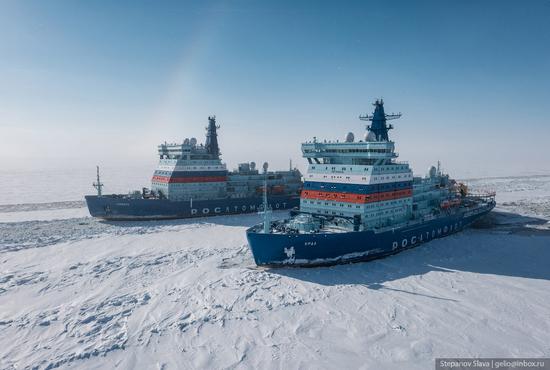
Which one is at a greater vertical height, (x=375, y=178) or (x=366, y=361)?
(x=375, y=178)

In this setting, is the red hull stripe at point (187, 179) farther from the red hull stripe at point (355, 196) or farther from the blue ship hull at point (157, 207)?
the red hull stripe at point (355, 196)

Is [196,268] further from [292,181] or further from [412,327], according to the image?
[292,181]

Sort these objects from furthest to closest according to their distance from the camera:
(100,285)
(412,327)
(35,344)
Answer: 1. (100,285)
2. (412,327)
3. (35,344)

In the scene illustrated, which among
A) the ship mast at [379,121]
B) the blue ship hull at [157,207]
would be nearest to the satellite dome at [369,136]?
the ship mast at [379,121]

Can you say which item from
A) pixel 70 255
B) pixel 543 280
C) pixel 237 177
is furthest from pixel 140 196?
pixel 543 280

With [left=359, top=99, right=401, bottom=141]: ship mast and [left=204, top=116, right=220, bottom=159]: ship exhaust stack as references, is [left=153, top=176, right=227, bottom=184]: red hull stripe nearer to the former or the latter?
[left=204, top=116, right=220, bottom=159]: ship exhaust stack

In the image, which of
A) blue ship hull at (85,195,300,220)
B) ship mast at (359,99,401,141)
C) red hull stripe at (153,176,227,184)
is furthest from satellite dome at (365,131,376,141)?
red hull stripe at (153,176,227,184)

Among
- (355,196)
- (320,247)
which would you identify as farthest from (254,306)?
(355,196)

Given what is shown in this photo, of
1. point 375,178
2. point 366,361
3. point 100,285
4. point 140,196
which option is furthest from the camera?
point 140,196
